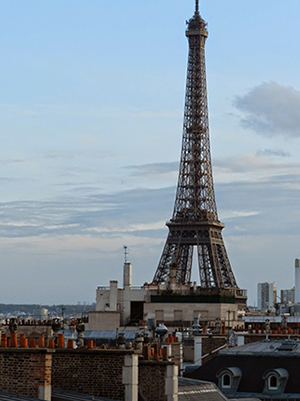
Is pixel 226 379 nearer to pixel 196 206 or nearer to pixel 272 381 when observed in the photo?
pixel 272 381

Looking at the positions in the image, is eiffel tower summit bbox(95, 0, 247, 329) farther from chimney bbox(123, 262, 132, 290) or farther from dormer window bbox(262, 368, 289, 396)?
dormer window bbox(262, 368, 289, 396)

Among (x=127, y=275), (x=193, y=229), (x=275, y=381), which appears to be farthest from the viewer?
(x=193, y=229)

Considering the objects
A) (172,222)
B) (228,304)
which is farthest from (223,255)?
(228,304)

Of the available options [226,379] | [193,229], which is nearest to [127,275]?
[193,229]

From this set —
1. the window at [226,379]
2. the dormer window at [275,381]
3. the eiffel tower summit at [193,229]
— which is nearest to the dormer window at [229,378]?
the window at [226,379]

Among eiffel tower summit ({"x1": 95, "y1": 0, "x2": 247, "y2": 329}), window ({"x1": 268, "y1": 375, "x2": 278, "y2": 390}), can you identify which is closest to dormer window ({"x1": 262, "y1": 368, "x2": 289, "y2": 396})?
window ({"x1": 268, "y1": 375, "x2": 278, "y2": 390})

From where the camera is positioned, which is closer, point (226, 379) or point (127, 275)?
point (226, 379)

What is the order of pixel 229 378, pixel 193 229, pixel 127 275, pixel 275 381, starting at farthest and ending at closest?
1. pixel 193 229
2. pixel 127 275
3. pixel 229 378
4. pixel 275 381
